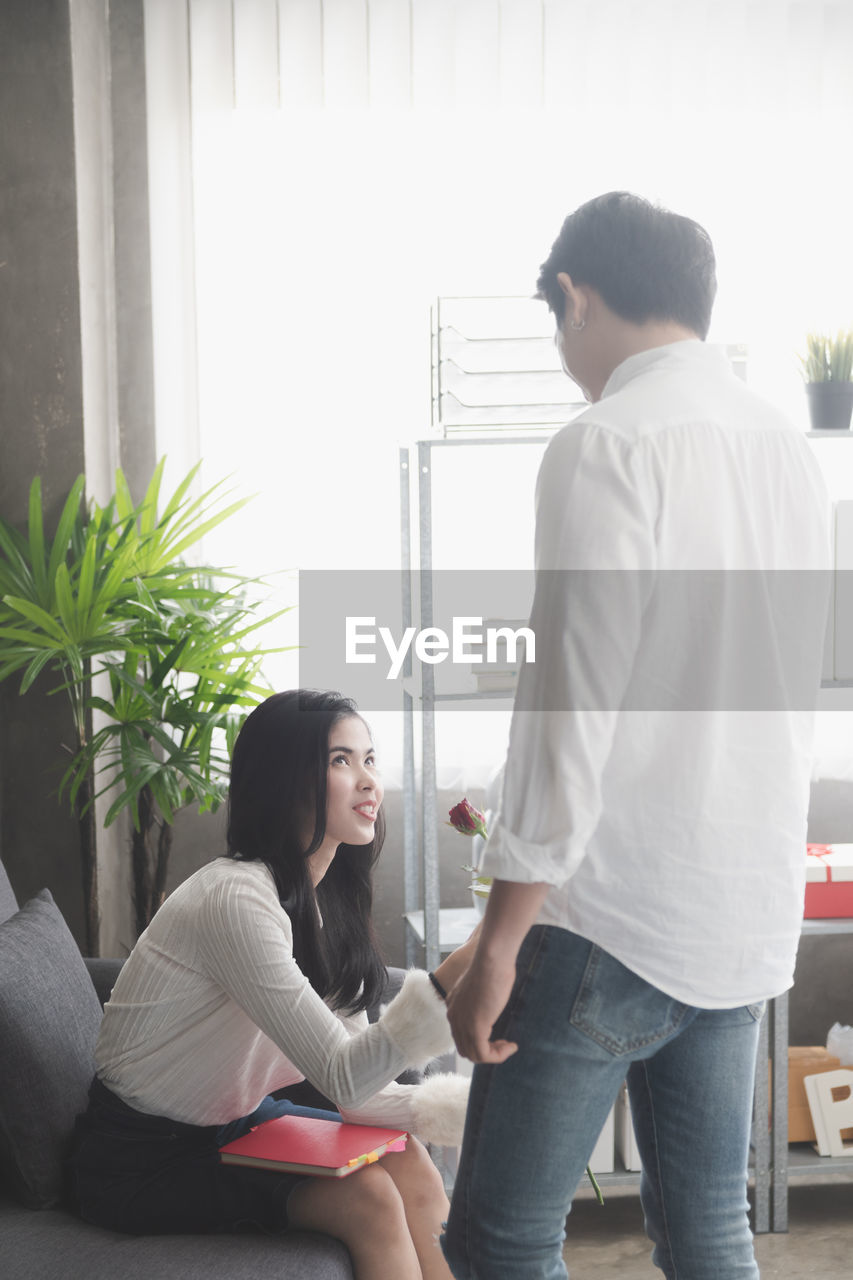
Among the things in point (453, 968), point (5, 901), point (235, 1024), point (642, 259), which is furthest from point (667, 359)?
point (5, 901)

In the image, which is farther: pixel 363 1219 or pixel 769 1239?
pixel 769 1239

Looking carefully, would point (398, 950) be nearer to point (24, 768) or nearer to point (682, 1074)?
point (24, 768)

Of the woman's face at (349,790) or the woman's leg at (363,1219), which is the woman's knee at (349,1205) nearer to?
the woman's leg at (363,1219)

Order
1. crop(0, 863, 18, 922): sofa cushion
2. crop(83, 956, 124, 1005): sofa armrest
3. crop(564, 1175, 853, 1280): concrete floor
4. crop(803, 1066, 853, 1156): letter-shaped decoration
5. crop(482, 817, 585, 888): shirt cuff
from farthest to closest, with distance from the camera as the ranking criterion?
crop(803, 1066, 853, 1156): letter-shaped decoration, crop(564, 1175, 853, 1280): concrete floor, crop(83, 956, 124, 1005): sofa armrest, crop(0, 863, 18, 922): sofa cushion, crop(482, 817, 585, 888): shirt cuff

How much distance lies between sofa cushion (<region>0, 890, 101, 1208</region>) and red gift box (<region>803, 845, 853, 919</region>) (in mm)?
1461

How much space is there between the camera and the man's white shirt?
105cm

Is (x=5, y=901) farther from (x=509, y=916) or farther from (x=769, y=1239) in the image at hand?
(x=769, y=1239)

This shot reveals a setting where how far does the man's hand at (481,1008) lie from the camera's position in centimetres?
107

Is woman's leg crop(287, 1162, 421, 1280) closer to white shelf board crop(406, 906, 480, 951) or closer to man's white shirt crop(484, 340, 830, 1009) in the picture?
man's white shirt crop(484, 340, 830, 1009)

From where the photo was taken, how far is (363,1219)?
154 centimetres

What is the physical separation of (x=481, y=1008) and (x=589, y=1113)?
0.15 metres

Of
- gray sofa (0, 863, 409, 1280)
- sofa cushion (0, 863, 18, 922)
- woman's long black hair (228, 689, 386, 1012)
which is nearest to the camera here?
gray sofa (0, 863, 409, 1280)

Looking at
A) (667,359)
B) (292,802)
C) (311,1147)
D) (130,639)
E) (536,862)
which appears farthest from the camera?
(130,639)

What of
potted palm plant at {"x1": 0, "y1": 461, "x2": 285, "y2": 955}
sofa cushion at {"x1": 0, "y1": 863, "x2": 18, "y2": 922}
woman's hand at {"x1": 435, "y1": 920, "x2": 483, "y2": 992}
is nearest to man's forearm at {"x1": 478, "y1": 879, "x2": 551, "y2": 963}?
woman's hand at {"x1": 435, "y1": 920, "x2": 483, "y2": 992}
